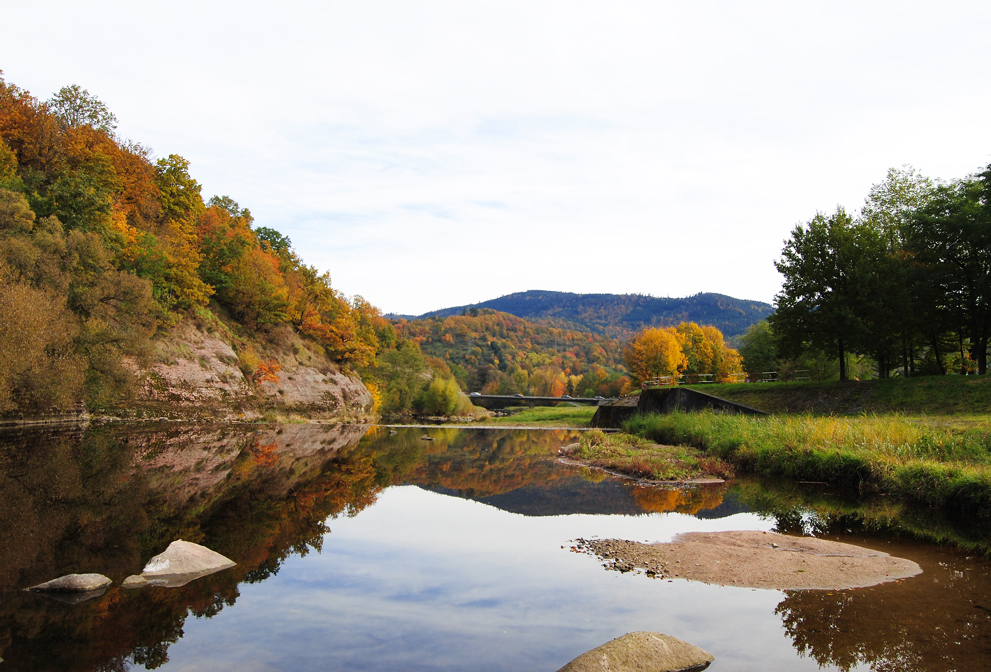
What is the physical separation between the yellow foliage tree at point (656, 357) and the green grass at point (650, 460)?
52.1 meters

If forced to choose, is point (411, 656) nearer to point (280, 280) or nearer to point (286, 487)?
point (286, 487)

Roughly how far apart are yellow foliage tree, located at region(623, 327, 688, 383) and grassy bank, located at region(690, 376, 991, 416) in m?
36.8

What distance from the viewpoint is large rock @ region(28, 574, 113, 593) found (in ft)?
28.8

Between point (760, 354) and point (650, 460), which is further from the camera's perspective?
point (760, 354)

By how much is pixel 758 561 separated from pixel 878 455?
11.1 meters

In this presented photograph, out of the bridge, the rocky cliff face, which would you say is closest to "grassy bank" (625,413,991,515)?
the rocky cliff face

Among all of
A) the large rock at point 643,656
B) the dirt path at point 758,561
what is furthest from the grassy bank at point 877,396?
the large rock at point 643,656

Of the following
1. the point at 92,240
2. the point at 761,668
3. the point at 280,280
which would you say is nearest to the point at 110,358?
the point at 92,240

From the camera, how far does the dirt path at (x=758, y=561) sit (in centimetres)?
1063

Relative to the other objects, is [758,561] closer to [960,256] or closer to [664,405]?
[960,256]

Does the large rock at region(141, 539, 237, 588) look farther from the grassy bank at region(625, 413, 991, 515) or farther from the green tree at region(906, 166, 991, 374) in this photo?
the green tree at region(906, 166, 991, 374)

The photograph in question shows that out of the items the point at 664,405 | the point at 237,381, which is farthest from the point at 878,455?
the point at 237,381

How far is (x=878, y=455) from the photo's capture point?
1991 cm

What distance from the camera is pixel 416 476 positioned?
25.3m
